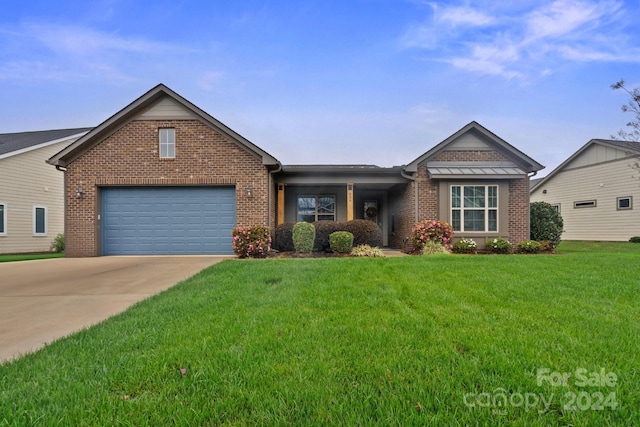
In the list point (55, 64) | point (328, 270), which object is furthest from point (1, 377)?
point (55, 64)

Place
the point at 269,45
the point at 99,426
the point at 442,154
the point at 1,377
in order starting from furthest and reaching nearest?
the point at 269,45, the point at 442,154, the point at 1,377, the point at 99,426

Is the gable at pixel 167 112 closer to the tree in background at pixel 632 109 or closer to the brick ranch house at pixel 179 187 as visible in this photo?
the brick ranch house at pixel 179 187

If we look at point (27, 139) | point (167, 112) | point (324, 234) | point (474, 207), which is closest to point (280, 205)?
point (324, 234)

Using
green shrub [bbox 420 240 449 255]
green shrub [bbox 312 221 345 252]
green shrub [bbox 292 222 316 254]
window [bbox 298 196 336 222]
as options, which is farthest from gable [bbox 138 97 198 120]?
green shrub [bbox 420 240 449 255]

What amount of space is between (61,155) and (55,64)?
19.1 feet

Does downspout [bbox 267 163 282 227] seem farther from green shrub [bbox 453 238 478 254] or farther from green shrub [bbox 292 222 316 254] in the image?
green shrub [bbox 453 238 478 254]

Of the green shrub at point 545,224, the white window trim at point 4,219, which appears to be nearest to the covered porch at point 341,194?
the green shrub at point 545,224

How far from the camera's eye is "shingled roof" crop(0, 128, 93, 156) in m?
14.3

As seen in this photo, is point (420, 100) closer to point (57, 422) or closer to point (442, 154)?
point (442, 154)

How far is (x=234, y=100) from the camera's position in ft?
54.2

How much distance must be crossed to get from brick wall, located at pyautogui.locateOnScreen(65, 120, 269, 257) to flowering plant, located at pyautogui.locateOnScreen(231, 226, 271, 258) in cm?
102

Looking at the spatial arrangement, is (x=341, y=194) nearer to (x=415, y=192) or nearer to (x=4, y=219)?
(x=415, y=192)

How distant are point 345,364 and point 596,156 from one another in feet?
71.8

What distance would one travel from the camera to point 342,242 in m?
10.1
